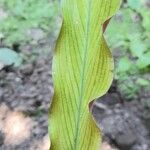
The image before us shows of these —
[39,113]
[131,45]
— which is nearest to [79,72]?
[39,113]

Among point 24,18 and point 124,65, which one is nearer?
point 124,65

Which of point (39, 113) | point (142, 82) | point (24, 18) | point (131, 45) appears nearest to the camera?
point (39, 113)

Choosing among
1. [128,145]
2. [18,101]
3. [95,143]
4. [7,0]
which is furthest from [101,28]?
[7,0]

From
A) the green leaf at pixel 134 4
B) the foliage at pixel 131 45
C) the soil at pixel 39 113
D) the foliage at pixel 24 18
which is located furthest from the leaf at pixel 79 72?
the green leaf at pixel 134 4

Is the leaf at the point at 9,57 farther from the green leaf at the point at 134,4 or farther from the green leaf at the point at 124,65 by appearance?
the green leaf at the point at 134,4

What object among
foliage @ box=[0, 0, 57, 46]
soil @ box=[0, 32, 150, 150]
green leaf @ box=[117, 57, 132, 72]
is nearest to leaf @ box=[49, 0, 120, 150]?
soil @ box=[0, 32, 150, 150]

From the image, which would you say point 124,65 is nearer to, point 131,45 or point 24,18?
point 131,45

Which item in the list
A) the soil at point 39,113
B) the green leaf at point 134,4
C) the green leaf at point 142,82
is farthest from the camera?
the green leaf at point 134,4
